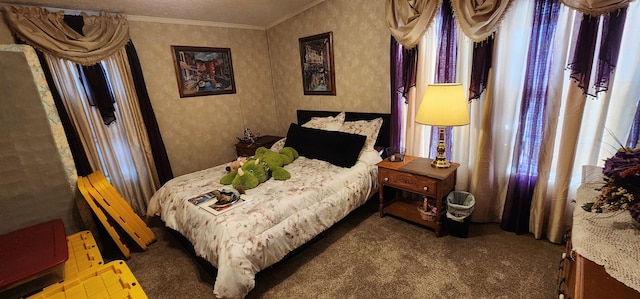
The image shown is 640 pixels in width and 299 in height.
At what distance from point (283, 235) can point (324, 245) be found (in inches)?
22.3

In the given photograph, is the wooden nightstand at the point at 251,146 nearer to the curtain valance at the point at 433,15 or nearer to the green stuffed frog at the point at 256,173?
the green stuffed frog at the point at 256,173

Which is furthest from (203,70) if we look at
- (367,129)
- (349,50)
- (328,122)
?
(367,129)

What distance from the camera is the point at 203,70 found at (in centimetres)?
337

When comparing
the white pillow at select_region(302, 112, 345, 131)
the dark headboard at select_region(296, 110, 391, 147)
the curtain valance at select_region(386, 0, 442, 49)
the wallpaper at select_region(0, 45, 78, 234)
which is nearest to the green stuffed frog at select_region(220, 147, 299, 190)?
the white pillow at select_region(302, 112, 345, 131)

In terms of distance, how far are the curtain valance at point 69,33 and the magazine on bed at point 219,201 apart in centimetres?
183

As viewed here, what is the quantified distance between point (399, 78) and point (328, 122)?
38.7 inches

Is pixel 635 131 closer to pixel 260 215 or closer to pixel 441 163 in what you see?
pixel 441 163

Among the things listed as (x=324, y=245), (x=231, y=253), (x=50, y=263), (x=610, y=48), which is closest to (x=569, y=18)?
(x=610, y=48)

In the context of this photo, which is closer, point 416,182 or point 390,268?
point 390,268

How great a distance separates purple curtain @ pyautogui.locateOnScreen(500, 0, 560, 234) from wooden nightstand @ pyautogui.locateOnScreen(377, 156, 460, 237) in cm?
47

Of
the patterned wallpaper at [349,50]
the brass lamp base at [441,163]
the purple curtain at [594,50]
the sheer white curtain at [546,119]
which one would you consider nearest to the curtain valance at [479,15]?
the sheer white curtain at [546,119]

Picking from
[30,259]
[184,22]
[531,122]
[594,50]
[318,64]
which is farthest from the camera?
[318,64]

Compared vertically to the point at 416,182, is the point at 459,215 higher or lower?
lower

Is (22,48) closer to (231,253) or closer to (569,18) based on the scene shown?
(231,253)
